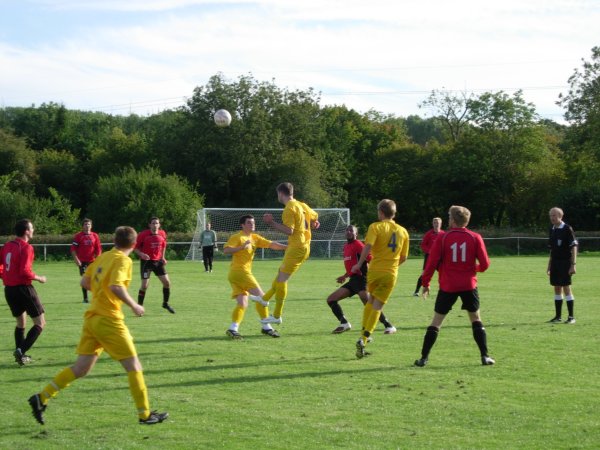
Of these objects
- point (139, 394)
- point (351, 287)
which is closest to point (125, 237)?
point (139, 394)

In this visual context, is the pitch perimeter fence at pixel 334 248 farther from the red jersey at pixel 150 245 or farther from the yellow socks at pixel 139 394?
the yellow socks at pixel 139 394

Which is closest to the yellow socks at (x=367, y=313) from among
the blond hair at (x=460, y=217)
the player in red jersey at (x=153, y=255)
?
the blond hair at (x=460, y=217)

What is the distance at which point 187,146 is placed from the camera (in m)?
60.7

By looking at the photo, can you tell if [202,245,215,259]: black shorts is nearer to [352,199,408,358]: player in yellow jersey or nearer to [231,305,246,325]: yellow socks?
[231,305,246,325]: yellow socks

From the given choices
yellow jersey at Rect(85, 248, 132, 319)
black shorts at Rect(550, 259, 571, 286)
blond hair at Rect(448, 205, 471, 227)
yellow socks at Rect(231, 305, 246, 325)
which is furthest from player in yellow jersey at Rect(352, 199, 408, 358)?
black shorts at Rect(550, 259, 571, 286)

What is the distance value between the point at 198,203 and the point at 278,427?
4316 cm

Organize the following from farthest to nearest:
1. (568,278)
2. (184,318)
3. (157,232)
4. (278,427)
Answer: (157,232), (184,318), (568,278), (278,427)

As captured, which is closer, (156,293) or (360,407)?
(360,407)

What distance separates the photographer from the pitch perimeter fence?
4034 centimetres

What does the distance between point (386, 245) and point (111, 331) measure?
15.6ft

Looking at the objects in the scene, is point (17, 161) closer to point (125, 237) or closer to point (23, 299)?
point (23, 299)

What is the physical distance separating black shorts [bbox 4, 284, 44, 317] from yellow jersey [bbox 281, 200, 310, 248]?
4051mm

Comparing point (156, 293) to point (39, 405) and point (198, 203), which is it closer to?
point (39, 405)

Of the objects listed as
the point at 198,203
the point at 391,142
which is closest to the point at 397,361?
the point at 198,203
